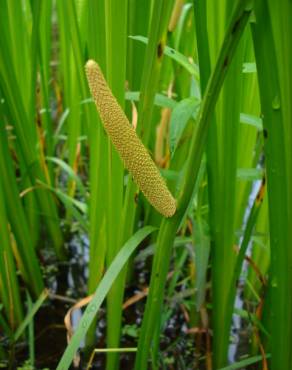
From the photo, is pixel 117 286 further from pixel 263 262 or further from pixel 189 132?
pixel 263 262

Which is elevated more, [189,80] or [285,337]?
[189,80]

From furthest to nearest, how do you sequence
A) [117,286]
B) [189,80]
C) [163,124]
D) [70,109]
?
A: [70,109] < [189,80] < [163,124] < [117,286]

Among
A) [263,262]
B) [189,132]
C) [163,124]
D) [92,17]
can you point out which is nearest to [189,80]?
[163,124]

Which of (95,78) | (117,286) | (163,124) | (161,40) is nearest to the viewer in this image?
(95,78)

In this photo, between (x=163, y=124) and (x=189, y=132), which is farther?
(x=163, y=124)
